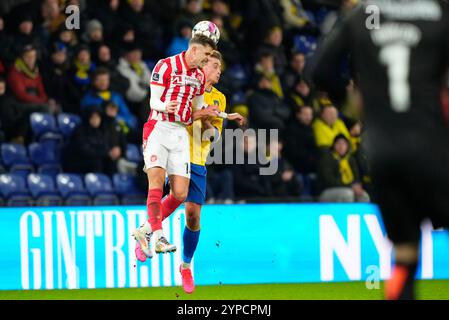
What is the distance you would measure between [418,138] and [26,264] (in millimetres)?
6600

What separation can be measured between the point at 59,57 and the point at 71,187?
6.79 ft

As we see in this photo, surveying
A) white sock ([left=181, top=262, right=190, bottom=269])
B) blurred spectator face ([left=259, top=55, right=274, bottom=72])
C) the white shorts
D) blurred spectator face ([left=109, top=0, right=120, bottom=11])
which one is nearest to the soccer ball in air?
the white shorts

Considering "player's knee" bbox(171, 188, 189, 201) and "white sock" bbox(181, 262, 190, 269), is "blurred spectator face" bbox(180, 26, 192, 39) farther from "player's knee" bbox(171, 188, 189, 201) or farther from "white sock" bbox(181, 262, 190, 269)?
"player's knee" bbox(171, 188, 189, 201)

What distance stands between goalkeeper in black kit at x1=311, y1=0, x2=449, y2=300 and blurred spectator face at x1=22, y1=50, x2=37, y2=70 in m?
8.37

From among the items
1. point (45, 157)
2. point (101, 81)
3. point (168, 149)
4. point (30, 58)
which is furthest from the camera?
point (101, 81)

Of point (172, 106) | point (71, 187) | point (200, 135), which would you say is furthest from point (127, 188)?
point (172, 106)

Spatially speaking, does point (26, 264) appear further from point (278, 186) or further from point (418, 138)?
point (418, 138)

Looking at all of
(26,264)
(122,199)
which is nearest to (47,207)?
(26,264)

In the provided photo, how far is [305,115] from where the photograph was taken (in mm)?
13641

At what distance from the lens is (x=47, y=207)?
10742 millimetres

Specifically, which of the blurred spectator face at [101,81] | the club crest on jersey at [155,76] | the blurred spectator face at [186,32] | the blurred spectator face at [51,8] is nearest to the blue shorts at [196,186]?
the club crest on jersey at [155,76]

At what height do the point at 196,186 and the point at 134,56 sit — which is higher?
the point at 134,56

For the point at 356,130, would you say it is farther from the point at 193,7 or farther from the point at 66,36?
the point at 66,36

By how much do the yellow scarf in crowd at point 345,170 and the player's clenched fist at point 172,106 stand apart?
5018 mm
